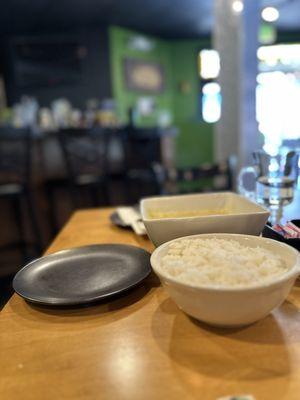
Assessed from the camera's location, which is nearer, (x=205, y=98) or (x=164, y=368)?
(x=164, y=368)

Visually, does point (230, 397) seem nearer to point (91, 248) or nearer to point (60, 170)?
point (91, 248)

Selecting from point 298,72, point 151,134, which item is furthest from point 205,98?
point 151,134

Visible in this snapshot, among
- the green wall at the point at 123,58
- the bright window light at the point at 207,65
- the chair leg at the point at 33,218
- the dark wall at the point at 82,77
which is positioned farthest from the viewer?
the bright window light at the point at 207,65

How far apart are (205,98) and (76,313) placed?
606cm

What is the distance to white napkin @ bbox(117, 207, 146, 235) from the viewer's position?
103 centimetres

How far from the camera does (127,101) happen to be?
17.7ft

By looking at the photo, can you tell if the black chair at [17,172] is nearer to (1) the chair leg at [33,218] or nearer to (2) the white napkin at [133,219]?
(1) the chair leg at [33,218]

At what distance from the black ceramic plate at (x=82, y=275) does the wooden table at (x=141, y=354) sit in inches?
1.0

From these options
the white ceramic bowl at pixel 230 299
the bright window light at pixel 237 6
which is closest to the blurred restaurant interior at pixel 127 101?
the bright window light at pixel 237 6

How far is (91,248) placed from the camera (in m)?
0.86

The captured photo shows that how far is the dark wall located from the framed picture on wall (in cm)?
40

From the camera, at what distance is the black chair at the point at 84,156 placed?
8.51 feet

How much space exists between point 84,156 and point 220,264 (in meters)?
2.25

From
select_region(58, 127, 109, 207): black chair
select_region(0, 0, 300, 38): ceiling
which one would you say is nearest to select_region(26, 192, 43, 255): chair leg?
select_region(58, 127, 109, 207): black chair
